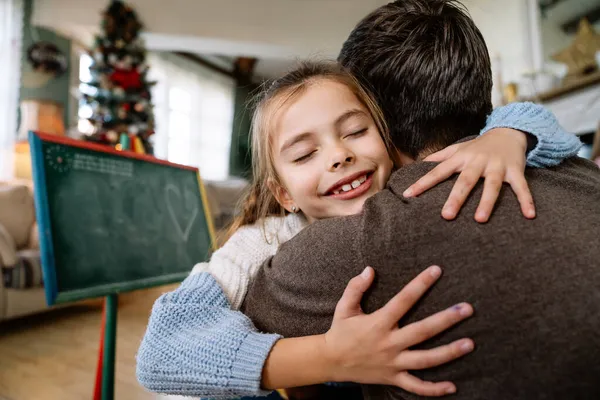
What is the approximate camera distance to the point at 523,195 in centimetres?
57

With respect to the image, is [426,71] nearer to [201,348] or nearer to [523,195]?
[523,195]

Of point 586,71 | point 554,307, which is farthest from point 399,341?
point 586,71

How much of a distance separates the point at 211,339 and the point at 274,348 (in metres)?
0.10

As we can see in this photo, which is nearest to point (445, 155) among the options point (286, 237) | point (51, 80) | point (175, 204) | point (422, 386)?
point (422, 386)

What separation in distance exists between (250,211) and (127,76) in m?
4.09

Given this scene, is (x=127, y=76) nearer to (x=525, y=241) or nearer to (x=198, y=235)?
(x=198, y=235)

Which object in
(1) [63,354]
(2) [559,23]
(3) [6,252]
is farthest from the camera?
(2) [559,23]

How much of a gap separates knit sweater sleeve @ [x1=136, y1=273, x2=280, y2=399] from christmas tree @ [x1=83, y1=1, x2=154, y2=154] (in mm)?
4090

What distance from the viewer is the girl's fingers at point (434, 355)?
53cm

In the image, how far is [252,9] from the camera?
5.22 m

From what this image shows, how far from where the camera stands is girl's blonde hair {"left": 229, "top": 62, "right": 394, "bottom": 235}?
0.94 metres

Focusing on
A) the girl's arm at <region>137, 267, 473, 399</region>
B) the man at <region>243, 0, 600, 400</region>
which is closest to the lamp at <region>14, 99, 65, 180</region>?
the girl's arm at <region>137, 267, 473, 399</region>

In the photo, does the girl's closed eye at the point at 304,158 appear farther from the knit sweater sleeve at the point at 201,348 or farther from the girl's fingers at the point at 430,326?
the girl's fingers at the point at 430,326

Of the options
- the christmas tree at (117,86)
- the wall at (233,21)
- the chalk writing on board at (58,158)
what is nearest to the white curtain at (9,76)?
the wall at (233,21)
